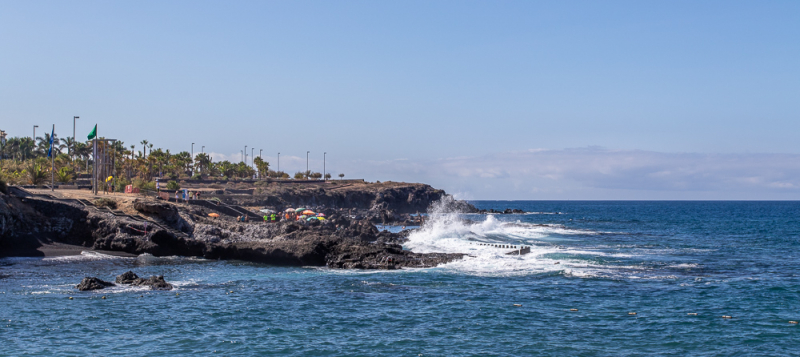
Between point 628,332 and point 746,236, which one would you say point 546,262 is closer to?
point 628,332

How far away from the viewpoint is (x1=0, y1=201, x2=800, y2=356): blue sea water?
17219mm

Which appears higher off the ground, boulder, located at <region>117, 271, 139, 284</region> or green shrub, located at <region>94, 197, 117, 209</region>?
green shrub, located at <region>94, 197, 117, 209</region>

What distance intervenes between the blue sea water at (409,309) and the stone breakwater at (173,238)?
5.75 feet

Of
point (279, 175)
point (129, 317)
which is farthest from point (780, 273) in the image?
point (279, 175)

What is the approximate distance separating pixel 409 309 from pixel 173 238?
76.6 feet

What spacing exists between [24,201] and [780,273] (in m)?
49.2

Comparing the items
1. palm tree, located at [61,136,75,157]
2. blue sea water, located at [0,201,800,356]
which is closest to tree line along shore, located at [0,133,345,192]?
palm tree, located at [61,136,75,157]

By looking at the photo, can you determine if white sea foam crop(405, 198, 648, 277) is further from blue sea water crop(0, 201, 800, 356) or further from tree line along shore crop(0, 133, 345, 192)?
tree line along shore crop(0, 133, 345, 192)

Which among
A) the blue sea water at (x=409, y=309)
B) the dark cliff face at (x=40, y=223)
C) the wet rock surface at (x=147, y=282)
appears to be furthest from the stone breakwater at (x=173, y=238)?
the wet rock surface at (x=147, y=282)

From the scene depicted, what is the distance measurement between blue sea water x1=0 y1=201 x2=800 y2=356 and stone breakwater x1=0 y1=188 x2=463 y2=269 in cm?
175

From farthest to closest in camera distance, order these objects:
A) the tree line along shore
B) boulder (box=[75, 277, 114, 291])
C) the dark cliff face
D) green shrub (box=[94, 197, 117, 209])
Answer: the tree line along shore, green shrub (box=[94, 197, 117, 209]), the dark cliff face, boulder (box=[75, 277, 114, 291])

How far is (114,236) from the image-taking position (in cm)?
3897

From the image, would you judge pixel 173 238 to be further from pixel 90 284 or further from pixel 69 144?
pixel 69 144

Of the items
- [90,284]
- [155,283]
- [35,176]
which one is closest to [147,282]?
[155,283]
